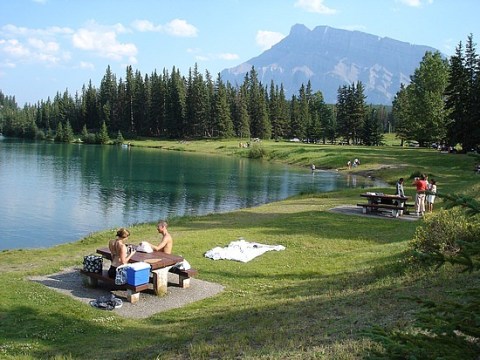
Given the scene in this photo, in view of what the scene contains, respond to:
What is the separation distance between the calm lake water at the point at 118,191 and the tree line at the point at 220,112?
31.1 m

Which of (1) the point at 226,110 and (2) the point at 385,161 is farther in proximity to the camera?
(1) the point at 226,110

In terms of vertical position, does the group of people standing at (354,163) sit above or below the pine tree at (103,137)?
below

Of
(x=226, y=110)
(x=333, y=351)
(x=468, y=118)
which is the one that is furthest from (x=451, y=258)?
(x=226, y=110)

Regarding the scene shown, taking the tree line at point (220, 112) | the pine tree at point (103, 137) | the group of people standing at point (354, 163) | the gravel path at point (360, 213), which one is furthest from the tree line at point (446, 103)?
the pine tree at point (103, 137)

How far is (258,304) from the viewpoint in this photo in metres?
12.4

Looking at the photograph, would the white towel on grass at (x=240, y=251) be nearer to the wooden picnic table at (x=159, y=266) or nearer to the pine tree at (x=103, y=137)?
the wooden picnic table at (x=159, y=266)

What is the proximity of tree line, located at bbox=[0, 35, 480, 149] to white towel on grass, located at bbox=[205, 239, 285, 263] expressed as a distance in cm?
6802

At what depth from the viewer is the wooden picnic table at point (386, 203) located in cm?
2673

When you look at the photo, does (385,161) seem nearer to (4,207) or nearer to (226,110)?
(4,207)

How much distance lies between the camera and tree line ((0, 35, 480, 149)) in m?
90.9

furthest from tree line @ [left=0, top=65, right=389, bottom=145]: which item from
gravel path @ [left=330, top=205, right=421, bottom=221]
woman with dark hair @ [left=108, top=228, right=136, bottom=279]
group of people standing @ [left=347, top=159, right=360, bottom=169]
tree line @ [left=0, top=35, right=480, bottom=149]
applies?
woman with dark hair @ [left=108, top=228, right=136, bottom=279]

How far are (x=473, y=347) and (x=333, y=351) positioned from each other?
3851 millimetres

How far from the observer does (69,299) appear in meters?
13.4

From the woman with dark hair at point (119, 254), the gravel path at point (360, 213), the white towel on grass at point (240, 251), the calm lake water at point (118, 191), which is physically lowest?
the calm lake water at point (118, 191)
